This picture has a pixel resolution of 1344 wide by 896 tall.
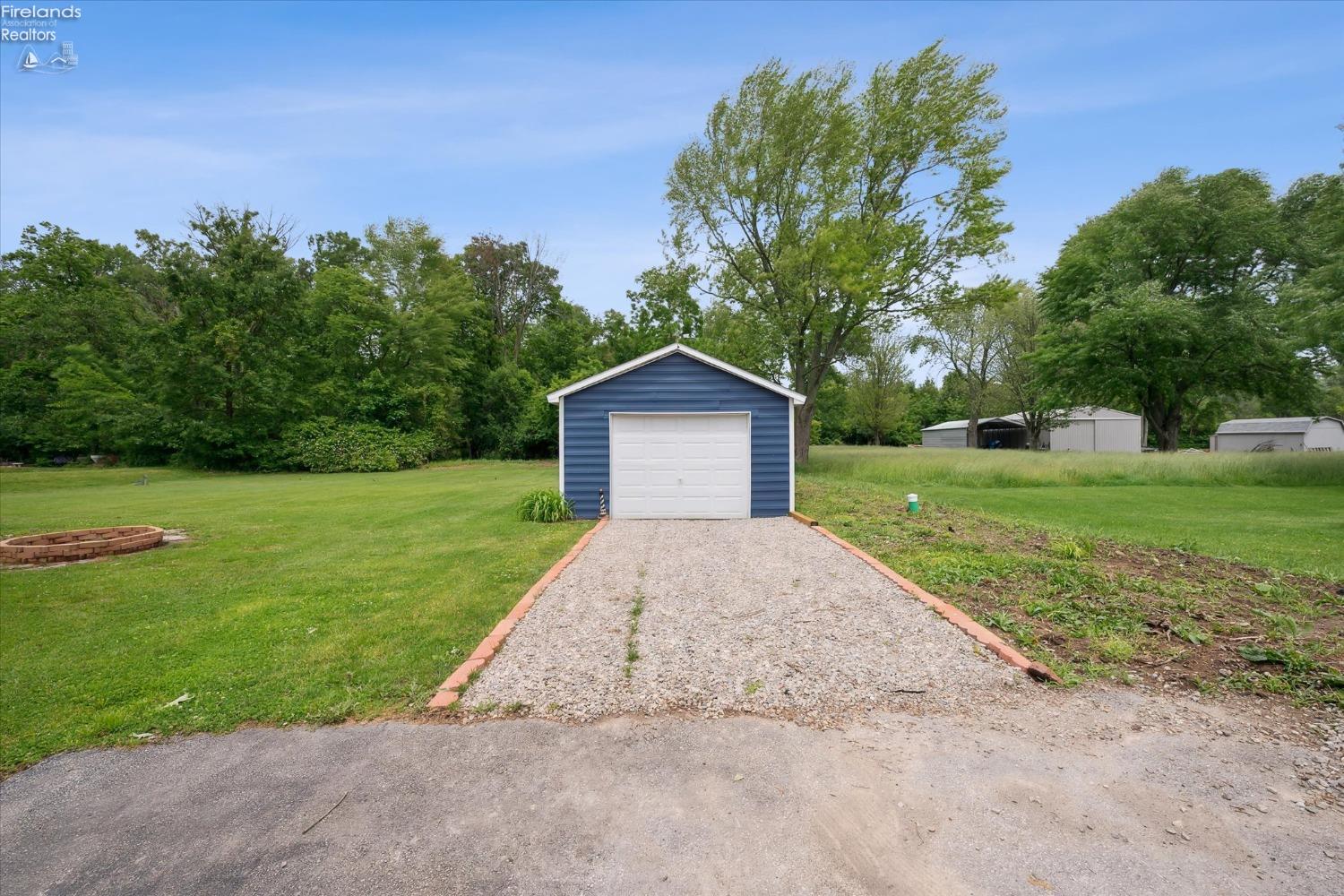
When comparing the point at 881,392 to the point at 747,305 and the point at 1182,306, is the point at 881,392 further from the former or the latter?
the point at 747,305

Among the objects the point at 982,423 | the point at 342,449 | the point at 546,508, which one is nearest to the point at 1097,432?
the point at 982,423

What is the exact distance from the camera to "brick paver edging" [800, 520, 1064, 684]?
3561 mm

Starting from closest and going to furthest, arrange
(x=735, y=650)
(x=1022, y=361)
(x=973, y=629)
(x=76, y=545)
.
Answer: (x=735, y=650)
(x=973, y=629)
(x=76, y=545)
(x=1022, y=361)

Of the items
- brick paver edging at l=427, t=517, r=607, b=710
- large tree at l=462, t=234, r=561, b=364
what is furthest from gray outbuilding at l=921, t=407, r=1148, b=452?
brick paver edging at l=427, t=517, r=607, b=710

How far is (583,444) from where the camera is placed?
10250 mm

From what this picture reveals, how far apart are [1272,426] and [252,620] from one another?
49.0 meters

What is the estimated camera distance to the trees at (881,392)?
43500 millimetres

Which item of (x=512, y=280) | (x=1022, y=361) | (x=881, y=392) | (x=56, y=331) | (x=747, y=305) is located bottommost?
(x=881, y=392)

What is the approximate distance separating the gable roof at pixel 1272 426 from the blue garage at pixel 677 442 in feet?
130

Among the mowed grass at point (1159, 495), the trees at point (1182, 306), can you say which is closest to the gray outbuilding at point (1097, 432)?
the trees at point (1182, 306)

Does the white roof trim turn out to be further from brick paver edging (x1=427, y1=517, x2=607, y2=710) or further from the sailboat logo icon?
the sailboat logo icon

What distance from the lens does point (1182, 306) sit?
20141 mm

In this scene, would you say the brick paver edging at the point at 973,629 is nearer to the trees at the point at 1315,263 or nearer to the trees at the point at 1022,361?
the trees at the point at 1315,263

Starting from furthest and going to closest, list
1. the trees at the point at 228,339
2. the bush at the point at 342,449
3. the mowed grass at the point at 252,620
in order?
the bush at the point at 342,449 → the trees at the point at 228,339 → the mowed grass at the point at 252,620
